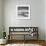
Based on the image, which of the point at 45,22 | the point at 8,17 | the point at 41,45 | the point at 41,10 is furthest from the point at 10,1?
the point at 41,45

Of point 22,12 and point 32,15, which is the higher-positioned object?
point 22,12

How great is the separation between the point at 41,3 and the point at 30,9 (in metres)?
0.50

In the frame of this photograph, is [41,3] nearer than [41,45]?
No

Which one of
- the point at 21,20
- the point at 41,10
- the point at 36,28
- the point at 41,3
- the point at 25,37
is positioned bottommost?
the point at 25,37

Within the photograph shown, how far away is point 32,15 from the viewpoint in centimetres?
457

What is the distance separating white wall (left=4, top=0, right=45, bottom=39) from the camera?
14.9 feet

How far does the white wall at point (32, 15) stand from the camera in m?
4.55

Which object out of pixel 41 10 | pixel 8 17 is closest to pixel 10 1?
pixel 8 17

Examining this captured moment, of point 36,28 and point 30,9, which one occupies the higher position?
point 30,9

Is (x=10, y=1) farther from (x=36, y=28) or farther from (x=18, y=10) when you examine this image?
(x=36, y=28)

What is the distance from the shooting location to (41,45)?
2.36 m

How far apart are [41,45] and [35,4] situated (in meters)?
2.52

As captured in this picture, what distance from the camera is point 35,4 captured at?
15.0 ft

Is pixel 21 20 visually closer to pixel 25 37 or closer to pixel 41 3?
pixel 25 37
